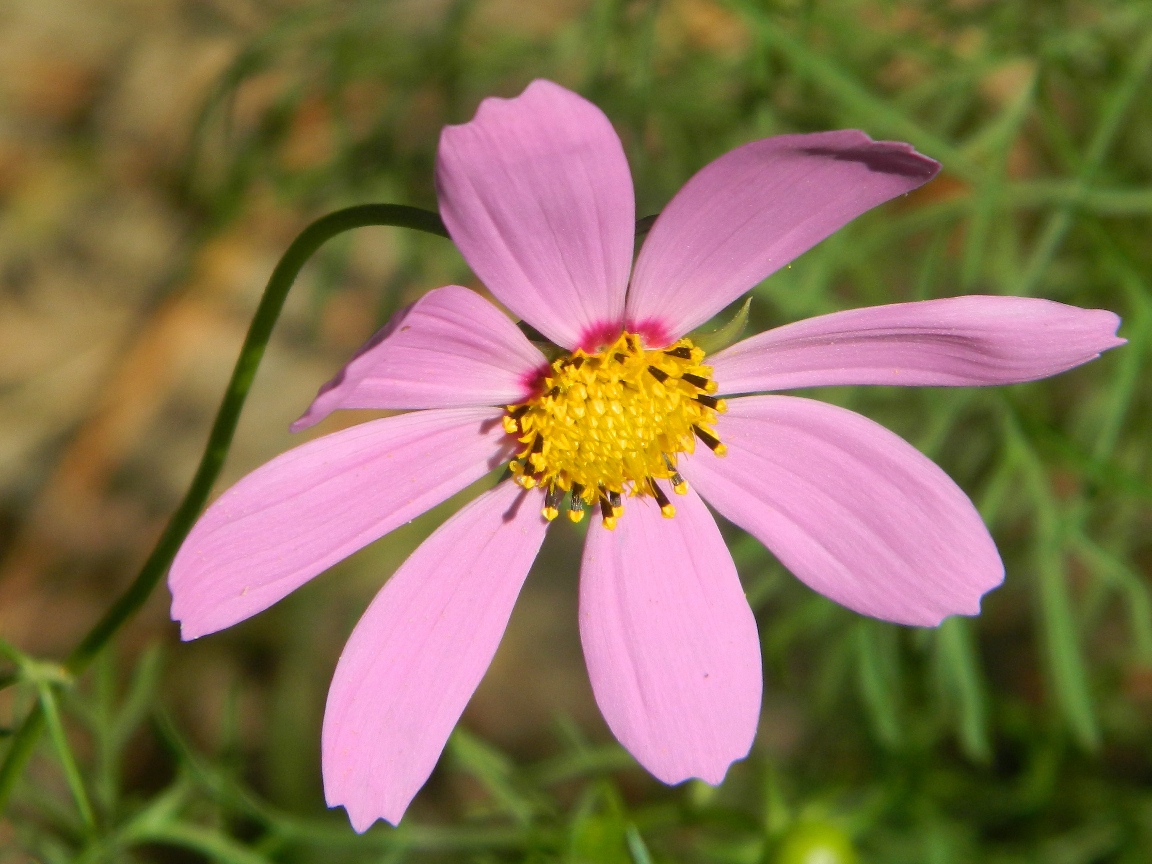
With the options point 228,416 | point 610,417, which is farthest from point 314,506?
point 610,417

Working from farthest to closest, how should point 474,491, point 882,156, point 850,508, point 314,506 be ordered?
point 474,491 → point 850,508 → point 314,506 → point 882,156

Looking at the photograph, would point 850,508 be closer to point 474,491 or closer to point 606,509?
point 606,509

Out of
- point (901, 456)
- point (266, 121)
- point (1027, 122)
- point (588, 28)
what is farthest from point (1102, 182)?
point (266, 121)

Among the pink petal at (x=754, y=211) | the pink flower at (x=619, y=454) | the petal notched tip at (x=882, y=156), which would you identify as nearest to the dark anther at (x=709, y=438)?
the pink flower at (x=619, y=454)

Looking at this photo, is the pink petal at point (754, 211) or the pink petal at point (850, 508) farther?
the pink petal at point (850, 508)

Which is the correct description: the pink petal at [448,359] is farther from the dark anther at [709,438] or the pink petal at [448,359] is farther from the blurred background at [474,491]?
→ the blurred background at [474,491]

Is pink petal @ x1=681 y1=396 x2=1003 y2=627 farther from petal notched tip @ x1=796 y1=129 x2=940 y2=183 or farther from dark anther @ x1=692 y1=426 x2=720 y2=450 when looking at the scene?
petal notched tip @ x1=796 y1=129 x2=940 y2=183

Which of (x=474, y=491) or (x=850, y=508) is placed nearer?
(x=850, y=508)
